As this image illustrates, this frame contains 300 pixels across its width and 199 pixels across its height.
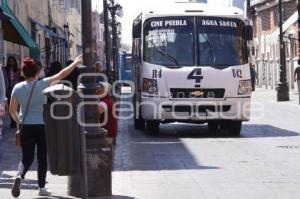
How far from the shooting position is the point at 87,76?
30.4 feet

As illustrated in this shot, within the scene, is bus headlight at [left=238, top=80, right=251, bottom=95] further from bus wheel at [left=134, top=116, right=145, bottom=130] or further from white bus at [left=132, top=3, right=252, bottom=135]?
bus wheel at [left=134, top=116, right=145, bottom=130]

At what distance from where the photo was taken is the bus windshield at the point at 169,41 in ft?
56.7

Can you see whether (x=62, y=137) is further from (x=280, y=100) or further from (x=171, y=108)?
(x=280, y=100)

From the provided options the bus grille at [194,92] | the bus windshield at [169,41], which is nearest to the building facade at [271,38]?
the bus windshield at [169,41]

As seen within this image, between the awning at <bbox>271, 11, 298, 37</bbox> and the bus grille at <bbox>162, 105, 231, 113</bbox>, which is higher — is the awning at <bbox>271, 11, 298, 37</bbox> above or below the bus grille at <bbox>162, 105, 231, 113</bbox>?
above

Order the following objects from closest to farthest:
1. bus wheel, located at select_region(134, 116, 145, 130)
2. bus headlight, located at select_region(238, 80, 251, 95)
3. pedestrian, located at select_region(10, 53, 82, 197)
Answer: pedestrian, located at select_region(10, 53, 82, 197) < bus headlight, located at select_region(238, 80, 251, 95) < bus wheel, located at select_region(134, 116, 145, 130)

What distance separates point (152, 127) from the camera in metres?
18.0

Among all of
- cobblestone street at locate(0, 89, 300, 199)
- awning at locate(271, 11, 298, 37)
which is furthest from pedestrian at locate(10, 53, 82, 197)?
awning at locate(271, 11, 298, 37)

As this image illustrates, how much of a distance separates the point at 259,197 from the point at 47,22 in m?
35.4

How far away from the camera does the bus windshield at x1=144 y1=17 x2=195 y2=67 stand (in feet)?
56.7

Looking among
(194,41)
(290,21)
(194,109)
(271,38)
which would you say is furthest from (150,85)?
(271,38)

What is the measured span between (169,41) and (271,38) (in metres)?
40.7

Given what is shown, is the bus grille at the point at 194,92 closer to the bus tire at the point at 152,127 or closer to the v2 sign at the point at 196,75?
the v2 sign at the point at 196,75

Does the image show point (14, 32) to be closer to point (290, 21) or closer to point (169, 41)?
point (169, 41)
